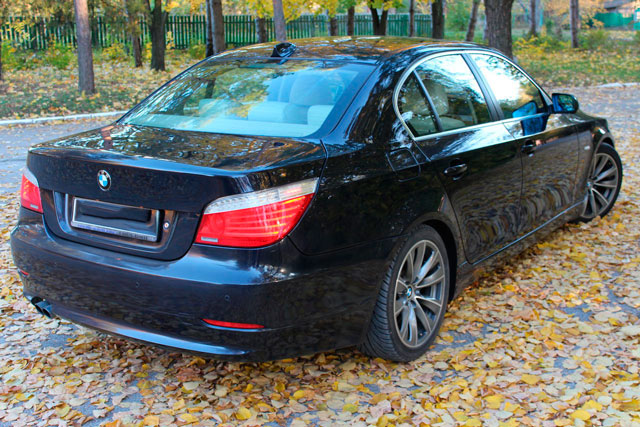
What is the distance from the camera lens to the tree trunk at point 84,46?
15203 millimetres

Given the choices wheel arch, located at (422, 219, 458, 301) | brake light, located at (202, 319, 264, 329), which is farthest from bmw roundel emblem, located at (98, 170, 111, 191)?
wheel arch, located at (422, 219, 458, 301)

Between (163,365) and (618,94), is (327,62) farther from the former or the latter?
(618,94)

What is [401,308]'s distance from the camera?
11.8ft

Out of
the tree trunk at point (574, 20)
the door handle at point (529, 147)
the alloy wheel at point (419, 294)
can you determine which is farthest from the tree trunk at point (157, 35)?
the tree trunk at point (574, 20)

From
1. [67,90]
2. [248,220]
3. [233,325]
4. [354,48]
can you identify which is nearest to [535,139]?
[354,48]

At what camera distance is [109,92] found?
16766mm

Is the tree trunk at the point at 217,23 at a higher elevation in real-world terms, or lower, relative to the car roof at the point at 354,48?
higher

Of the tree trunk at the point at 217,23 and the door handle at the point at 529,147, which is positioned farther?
the tree trunk at the point at 217,23

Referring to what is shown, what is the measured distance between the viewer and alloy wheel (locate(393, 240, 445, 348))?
358cm

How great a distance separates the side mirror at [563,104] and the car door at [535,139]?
0.18ft

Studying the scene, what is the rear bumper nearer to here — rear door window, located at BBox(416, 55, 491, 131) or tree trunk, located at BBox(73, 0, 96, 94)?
rear door window, located at BBox(416, 55, 491, 131)

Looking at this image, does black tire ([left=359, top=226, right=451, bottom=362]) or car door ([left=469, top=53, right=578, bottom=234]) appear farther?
car door ([left=469, top=53, right=578, bottom=234])

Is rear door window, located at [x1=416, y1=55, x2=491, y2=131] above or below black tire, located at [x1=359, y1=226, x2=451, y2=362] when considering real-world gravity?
above

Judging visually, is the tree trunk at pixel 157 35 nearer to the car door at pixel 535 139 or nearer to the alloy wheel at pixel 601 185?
the alloy wheel at pixel 601 185
